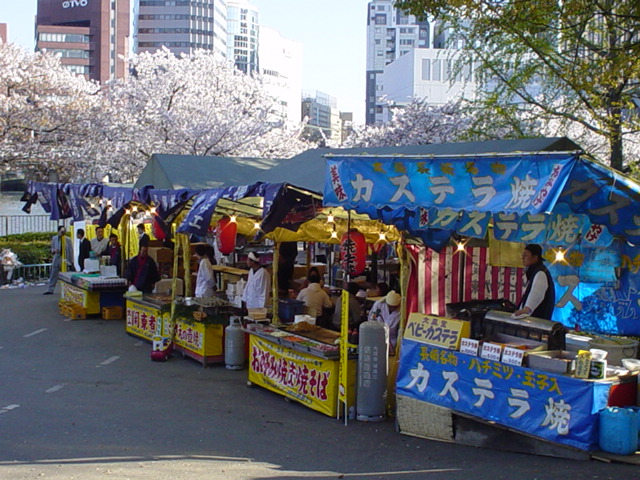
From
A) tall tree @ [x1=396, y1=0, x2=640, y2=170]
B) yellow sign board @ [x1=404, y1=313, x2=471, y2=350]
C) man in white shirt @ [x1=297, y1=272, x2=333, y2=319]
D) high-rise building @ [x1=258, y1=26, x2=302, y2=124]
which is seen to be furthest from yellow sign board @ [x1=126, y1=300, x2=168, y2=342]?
high-rise building @ [x1=258, y1=26, x2=302, y2=124]

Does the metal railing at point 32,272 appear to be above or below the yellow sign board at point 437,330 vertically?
below

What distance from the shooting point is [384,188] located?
7910 mm

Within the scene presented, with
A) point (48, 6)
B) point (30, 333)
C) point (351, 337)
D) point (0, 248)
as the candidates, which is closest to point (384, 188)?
point (351, 337)

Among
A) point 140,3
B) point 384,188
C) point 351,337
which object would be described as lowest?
point 351,337

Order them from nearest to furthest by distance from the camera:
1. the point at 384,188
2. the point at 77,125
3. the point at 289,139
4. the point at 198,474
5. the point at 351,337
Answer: the point at 198,474
the point at 384,188
the point at 351,337
the point at 77,125
the point at 289,139

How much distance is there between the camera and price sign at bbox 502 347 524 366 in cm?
712

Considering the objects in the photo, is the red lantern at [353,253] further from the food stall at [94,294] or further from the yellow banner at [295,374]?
the food stall at [94,294]

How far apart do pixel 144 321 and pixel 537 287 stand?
29.0 ft

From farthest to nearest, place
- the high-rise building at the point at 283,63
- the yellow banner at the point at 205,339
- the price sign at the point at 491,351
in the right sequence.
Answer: the high-rise building at the point at 283,63, the yellow banner at the point at 205,339, the price sign at the point at 491,351

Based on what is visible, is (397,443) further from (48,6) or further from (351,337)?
(48,6)

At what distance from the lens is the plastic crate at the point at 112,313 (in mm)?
17266

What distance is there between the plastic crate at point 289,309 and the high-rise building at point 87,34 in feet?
318

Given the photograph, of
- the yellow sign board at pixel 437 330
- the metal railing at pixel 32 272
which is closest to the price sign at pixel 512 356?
the yellow sign board at pixel 437 330

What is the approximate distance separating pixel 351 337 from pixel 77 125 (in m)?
24.8
